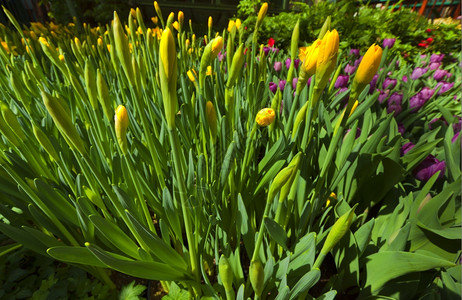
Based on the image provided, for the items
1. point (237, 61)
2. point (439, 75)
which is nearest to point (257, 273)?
point (237, 61)

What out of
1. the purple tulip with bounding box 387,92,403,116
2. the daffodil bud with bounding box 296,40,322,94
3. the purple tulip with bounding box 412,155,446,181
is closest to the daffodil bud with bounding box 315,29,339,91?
the daffodil bud with bounding box 296,40,322,94

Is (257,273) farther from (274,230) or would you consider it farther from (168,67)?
(168,67)

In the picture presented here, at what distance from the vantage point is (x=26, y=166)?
0.62 metres

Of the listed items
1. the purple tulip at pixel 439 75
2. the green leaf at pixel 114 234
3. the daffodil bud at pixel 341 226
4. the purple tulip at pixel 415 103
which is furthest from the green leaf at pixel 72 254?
the purple tulip at pixel 439 75

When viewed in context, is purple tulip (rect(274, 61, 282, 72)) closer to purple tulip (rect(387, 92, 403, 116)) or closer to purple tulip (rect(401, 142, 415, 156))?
purple tulip (rect(387, 92, 403, 116))

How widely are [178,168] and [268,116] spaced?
0.75ft

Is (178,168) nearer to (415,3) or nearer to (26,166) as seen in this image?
(26,166)

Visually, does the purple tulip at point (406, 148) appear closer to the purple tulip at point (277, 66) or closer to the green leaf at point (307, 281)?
the green leaf at point (307, 281)

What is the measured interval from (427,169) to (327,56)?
608mm

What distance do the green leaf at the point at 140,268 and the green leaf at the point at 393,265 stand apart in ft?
1.25

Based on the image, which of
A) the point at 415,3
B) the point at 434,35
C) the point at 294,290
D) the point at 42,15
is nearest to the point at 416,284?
the point at 294,290

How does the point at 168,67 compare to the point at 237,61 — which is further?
the point at 237,61

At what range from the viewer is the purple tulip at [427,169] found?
0.75 m

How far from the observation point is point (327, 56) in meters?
0.38
